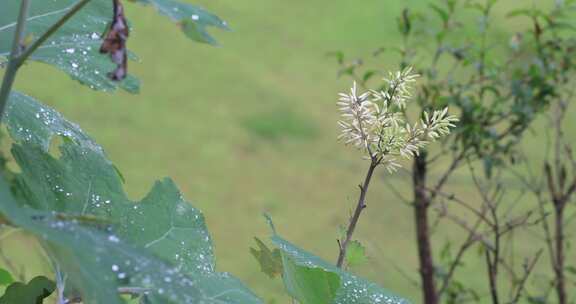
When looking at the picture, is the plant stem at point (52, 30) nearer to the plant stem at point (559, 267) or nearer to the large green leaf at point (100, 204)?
the large green leaf at point (100, 204)

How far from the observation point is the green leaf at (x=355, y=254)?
28.7 inches

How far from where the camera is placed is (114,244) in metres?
0.43

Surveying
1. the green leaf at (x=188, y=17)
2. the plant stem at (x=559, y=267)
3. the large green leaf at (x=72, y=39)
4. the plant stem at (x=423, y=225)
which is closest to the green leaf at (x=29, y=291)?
the large green leaf at (x=72, y=39)

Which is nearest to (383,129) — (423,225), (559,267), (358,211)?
(358,211)

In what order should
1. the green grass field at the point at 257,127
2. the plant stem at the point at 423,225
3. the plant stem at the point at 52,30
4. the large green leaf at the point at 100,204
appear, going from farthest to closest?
the green grass field at the point at 257,127 < the plant stem at the point at 423,225 < the large green leaf at the point at 100,204 < the plant stem at the point at 52,30

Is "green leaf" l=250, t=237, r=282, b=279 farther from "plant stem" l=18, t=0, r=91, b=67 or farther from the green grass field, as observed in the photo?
the green grass field

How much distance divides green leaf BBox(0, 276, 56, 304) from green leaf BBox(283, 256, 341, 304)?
Answer: 18cm

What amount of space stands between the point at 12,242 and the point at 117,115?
58 cm

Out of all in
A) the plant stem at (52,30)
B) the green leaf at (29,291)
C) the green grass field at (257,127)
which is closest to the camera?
the plant stem at (52,30)

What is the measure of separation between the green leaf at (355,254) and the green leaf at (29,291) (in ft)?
0.77

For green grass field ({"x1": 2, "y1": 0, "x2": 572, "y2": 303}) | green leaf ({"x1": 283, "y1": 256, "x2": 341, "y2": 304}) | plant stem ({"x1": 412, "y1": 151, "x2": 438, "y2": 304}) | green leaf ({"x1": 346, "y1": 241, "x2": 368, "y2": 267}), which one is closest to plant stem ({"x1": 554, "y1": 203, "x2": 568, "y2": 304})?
plant stem ({"x1": 412, "y1": 151, "x2": 438, "y2": 304})

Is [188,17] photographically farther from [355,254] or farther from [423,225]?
[423,225]

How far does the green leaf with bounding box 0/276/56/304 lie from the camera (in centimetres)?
65

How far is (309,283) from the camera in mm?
609
